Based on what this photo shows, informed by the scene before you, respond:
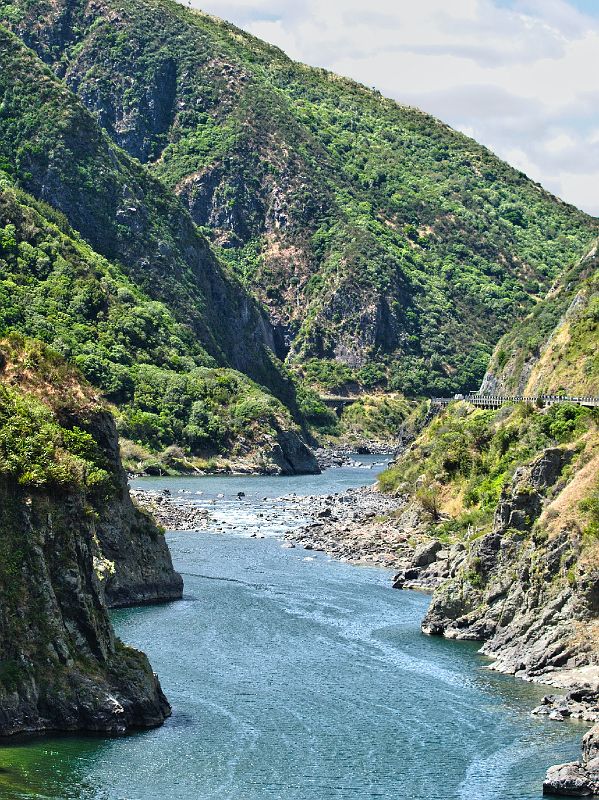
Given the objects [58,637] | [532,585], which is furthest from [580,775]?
[532,585]

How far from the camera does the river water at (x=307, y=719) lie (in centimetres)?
6788

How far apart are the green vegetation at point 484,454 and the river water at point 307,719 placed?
741 inches

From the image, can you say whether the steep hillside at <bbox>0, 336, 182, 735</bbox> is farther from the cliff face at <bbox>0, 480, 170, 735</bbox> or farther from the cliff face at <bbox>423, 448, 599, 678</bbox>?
the cliff face at <bbox>423, 448, 599, 678</bbox>

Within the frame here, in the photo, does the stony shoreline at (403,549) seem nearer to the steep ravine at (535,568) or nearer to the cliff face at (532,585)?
the steep ravine at (535,568)

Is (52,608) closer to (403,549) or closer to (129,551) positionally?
(129,551)

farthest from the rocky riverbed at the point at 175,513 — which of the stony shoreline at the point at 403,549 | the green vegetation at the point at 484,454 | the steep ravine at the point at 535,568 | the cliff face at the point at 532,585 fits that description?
the cliff face at the point at 532,585

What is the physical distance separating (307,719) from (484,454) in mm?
80326

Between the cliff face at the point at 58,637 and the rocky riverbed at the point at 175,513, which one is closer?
the cliff face at the point at 58,637

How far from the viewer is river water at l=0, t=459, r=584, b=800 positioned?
6788 cm

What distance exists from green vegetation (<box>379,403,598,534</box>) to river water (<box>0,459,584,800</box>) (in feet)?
61.8

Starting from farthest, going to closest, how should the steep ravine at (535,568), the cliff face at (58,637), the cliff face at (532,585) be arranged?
1. the cliff face at (532,585)
2. the steep ravine at (535,568)
3. the cliff face at (58,637)

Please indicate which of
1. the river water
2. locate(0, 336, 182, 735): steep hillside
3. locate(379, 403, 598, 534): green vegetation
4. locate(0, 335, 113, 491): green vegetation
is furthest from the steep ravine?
locate(0, 335, 113, 491): green vegetation

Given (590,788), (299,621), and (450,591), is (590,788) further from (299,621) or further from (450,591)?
(299,621)

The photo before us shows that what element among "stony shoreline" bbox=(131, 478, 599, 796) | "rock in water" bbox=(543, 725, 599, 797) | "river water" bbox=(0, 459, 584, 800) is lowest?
"river water" bbox=(0, 459, 584, 800)
